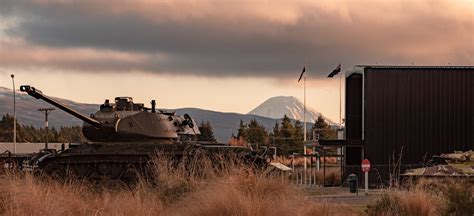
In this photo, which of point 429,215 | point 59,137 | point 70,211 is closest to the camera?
point 70,211

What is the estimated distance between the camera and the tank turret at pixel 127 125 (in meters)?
26.4

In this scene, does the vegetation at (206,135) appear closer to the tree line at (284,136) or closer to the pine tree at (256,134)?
the tree line at (284,136)

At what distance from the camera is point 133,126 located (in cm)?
2656

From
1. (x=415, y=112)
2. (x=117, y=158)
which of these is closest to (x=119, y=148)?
(x=117, y=158)

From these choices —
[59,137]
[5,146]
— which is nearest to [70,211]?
[5,146]

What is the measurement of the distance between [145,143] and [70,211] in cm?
1224

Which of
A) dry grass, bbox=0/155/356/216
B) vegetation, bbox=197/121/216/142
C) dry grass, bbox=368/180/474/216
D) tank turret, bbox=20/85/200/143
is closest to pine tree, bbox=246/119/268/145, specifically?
vegetation, bbox=197/121/216/142

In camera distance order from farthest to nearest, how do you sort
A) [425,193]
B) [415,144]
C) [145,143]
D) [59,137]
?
[59,137]
[415,144]
[145,143]
[425,193]

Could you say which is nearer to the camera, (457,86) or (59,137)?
(457,86)

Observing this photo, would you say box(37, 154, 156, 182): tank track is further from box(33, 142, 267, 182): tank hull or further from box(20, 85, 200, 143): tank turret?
box(20, 85, 200, 143): tank turret

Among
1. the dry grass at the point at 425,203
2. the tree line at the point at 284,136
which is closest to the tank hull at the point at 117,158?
the dry grass at the point at 425,203

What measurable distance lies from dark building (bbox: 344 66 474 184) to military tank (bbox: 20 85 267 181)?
1255 centimetres

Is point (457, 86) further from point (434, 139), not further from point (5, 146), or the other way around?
point (5, 146)

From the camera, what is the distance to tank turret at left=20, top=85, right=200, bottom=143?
26.4 metres
